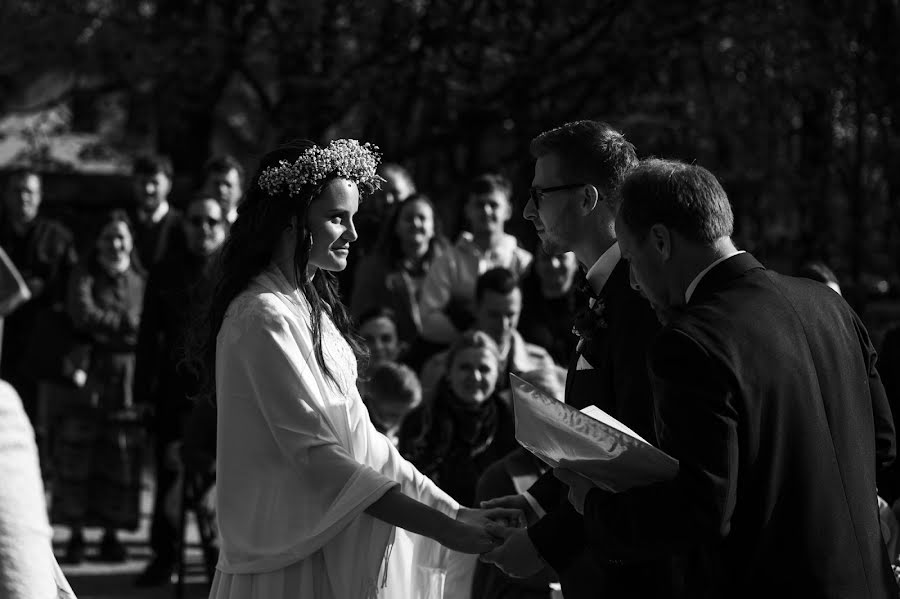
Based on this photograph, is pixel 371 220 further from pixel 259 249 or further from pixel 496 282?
pixel 259 249

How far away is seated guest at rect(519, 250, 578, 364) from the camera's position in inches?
301

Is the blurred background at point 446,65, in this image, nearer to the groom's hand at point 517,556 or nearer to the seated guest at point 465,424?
the seated guest at point 465,424

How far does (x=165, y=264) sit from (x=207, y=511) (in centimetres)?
141

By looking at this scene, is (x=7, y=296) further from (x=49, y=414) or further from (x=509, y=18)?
(x=509, y=18)

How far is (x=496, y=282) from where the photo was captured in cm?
723

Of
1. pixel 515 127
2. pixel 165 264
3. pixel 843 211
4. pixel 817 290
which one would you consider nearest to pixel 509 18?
pixel 515 127

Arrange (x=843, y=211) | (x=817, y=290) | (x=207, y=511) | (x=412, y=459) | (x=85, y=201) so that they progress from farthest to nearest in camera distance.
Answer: (x=843, y=211) → (x=85, y=201) → (x=207, y=511) → (x=412, y=459) → (x=817, y=290)

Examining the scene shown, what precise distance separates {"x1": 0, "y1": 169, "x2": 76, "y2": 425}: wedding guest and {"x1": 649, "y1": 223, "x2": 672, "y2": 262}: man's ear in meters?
6.31

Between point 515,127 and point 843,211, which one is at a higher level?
point 515,127

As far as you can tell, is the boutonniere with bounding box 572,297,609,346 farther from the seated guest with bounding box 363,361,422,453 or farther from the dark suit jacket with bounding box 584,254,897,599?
the seated guest with bounding box 363,361,422,453

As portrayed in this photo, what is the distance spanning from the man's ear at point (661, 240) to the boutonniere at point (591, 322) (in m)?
0.53

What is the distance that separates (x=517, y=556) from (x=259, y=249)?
111cm

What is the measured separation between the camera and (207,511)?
6.96m

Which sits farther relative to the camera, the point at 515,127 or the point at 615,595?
the point at 515,127
